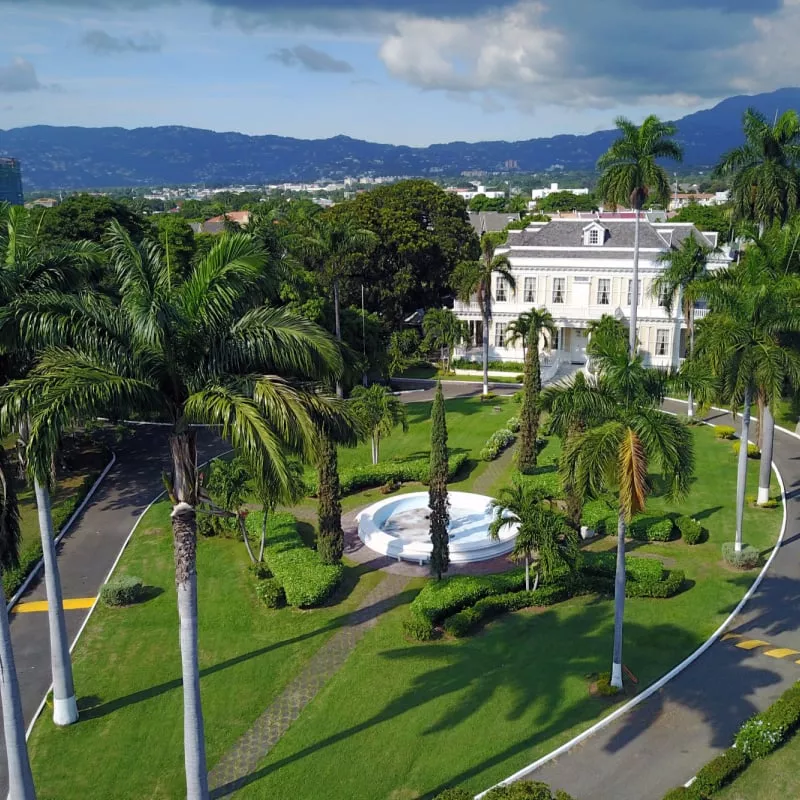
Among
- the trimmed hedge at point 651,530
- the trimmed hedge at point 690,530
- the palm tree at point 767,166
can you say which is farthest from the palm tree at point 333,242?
the trimmed hedge at point 690,530

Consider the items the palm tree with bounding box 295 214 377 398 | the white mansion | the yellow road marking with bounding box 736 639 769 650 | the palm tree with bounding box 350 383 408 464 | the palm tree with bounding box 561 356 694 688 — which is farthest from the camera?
the white mansion

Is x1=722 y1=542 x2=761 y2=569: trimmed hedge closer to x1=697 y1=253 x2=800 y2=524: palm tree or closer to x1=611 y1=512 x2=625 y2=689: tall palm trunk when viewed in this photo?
x1=697 y1=253 x2=800 y2=524: palm tree

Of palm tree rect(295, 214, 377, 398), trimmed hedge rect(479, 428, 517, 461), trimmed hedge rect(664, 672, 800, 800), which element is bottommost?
trimmed hedge rect(664, 672, 800, 800)

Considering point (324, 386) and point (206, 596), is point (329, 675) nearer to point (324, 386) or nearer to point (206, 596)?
point (206, 596)

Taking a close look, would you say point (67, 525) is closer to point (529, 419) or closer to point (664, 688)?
point (529, 419)

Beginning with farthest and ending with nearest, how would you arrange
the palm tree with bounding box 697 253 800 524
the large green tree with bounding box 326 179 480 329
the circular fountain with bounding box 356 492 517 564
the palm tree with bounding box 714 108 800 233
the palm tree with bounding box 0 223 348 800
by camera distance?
1. the large green tree with bounding box 326 179 480 329
2. the palm tree with bounding box 714 108 800 233
3. the circular fountain with bounding box 356 492 517 564
4. the palm tree with bounding box 697 253 800 524
5. the palm tree with bounding box 0 223 348 800

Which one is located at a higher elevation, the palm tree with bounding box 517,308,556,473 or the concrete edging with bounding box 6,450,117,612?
the palm tree with bounding box 517,308,556,473

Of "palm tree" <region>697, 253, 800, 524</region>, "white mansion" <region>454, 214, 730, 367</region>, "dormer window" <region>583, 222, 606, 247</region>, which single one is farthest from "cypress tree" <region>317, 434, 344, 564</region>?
"dormer window" <region>583, 222, 606, 247</region>
